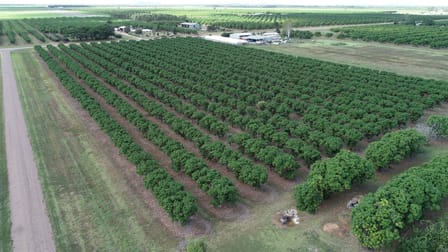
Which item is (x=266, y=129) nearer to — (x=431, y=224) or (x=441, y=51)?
(x=431, y=224)

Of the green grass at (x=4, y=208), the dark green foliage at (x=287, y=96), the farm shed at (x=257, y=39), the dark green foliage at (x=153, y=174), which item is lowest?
the green grass at (x=4, y=208)

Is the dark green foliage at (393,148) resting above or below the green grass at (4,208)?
above

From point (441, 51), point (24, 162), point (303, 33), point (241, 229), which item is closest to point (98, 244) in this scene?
point (241, 229)

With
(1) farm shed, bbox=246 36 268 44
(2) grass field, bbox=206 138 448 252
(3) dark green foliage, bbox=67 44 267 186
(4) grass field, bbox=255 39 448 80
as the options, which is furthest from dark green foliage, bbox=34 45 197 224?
(1) farm shed, bbox=246 36 268 44

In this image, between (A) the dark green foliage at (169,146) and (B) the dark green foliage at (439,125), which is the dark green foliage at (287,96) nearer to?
(B) the dark green foliage at (439,125)

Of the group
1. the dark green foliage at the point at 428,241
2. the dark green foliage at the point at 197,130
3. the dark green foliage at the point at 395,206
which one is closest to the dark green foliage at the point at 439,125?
the dark green foliage at the point at 395,206

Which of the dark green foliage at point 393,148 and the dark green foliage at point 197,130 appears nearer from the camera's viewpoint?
the dark green foliage at point 197,130

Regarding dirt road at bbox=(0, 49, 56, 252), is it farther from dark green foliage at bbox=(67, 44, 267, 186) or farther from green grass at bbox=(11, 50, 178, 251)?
dark green foliage at bbox=(67, 44, 267, 186)
